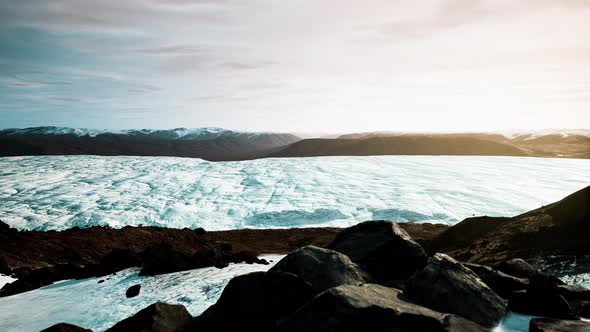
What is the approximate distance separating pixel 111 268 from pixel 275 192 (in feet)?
69.8

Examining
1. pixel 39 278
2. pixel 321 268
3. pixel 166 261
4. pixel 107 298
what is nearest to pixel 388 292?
pixel 321 268

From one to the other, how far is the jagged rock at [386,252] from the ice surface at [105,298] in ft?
10.5

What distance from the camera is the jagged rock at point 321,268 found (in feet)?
18.8

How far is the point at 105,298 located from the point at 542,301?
8890 millimetres

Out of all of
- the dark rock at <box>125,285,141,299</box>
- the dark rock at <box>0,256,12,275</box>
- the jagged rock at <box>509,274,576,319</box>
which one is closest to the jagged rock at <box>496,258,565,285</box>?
the jagged rock at <box>509,274,576,319</box>

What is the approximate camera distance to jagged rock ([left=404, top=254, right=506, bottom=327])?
4.86 metres

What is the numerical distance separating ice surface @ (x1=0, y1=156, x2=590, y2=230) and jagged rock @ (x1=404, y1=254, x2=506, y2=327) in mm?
19136

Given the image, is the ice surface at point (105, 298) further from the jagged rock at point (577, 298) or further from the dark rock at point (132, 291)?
the jagged rock at point (577, 298)

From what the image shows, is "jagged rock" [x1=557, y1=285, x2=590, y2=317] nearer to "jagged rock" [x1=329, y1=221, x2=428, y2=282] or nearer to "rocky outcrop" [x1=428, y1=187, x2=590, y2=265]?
"jagged rock" [x1=329, y1=221, x2=428, y2=282]

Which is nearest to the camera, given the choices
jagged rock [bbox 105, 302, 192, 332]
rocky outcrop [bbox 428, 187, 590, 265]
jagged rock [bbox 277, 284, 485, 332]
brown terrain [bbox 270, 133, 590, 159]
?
jagged rock [bbox 277, 284, 485, 332]

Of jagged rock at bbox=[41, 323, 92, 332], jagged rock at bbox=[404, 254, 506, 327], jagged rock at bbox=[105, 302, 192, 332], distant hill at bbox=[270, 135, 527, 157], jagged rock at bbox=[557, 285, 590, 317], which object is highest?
distant hill at bbox=[270, 135, 527, 157]

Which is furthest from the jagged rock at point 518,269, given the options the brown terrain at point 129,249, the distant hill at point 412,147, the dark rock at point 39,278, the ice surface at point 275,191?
the distant hill at point 412,147

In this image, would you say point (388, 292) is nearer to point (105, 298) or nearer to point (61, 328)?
point (61, 328)

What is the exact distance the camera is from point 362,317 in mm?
4258
